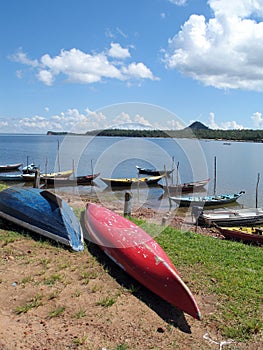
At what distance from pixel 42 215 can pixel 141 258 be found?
2754mm

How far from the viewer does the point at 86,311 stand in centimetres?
471

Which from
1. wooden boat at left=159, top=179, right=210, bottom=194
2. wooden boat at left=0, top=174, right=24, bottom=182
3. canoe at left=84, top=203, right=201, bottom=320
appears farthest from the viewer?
wooden boat at left=0, top=174, right=24, bottom=182

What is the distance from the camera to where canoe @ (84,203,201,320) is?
4.99 meters

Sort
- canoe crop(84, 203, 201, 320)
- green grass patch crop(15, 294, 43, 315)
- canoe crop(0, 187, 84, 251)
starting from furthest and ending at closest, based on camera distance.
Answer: canoe crop(0, 187, 84, 251)
canoe crop(84, 203, 201, 320)
green grass patch crop(15, 294, 43, 315)

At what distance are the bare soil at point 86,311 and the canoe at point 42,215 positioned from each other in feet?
1.99

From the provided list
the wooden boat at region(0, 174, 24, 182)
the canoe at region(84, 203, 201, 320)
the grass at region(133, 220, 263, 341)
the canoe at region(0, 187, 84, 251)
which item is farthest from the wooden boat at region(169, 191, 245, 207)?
the wooden boat at region(0, 174, 24, 182)

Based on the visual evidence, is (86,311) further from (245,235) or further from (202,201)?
(202,201)

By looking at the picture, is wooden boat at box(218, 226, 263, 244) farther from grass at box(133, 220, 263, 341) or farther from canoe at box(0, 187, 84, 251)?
canoe at box(0, 187, 84, 251)

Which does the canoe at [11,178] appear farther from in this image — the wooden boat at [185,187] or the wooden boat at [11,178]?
the wooden boat at [185,187]

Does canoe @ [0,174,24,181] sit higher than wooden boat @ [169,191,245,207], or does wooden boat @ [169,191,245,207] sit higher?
canoe @ [0,174,24,181]

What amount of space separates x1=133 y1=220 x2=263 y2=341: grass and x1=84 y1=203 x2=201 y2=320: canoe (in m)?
0.53

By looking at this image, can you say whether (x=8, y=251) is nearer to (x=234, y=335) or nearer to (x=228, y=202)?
(x=234, y=335)

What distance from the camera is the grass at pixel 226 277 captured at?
4742mm

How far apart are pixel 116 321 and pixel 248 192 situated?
28.1 m
